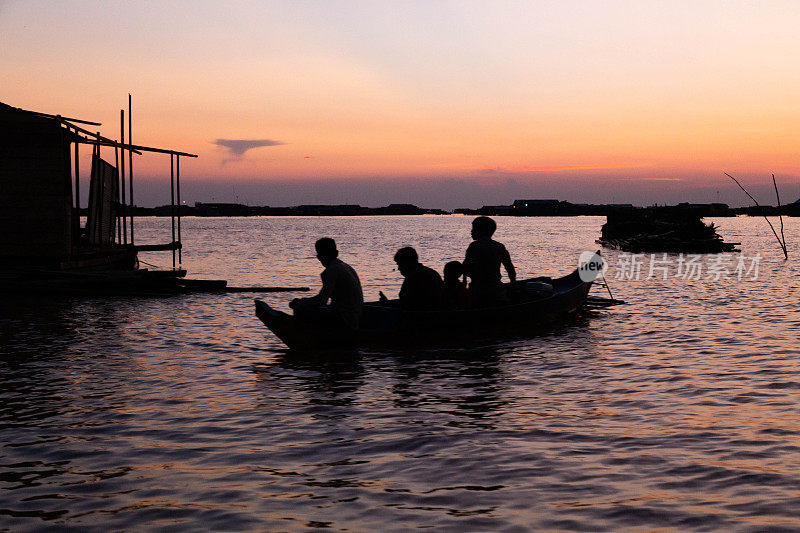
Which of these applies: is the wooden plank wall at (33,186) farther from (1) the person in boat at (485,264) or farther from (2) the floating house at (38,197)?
(1) the person in boat at (485,264)

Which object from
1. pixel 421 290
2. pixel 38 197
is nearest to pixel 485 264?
pixel 421 290

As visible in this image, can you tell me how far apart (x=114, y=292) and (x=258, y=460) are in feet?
63.0

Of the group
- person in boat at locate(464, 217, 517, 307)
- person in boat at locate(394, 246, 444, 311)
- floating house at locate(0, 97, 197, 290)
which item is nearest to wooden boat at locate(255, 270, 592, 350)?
person in boat at locate(394, 246, 444, 311)

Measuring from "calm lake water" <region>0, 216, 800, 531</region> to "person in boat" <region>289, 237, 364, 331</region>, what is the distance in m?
0.80

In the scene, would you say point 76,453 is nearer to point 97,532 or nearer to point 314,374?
point 97,532

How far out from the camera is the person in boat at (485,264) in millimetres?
14328

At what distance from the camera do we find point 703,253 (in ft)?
187

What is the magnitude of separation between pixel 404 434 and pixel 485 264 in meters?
7.03

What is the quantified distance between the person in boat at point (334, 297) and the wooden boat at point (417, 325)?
0.19 metres

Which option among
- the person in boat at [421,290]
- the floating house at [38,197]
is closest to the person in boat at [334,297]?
the person in boat at [421,290]

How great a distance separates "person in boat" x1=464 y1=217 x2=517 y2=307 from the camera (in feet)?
47.0

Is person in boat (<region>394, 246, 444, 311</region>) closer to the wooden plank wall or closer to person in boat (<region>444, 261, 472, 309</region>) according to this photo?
person in boat (<region>444, 261, 472, 309</region>)

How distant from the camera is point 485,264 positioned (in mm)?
14734

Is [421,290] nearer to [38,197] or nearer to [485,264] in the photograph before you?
[485,264]
